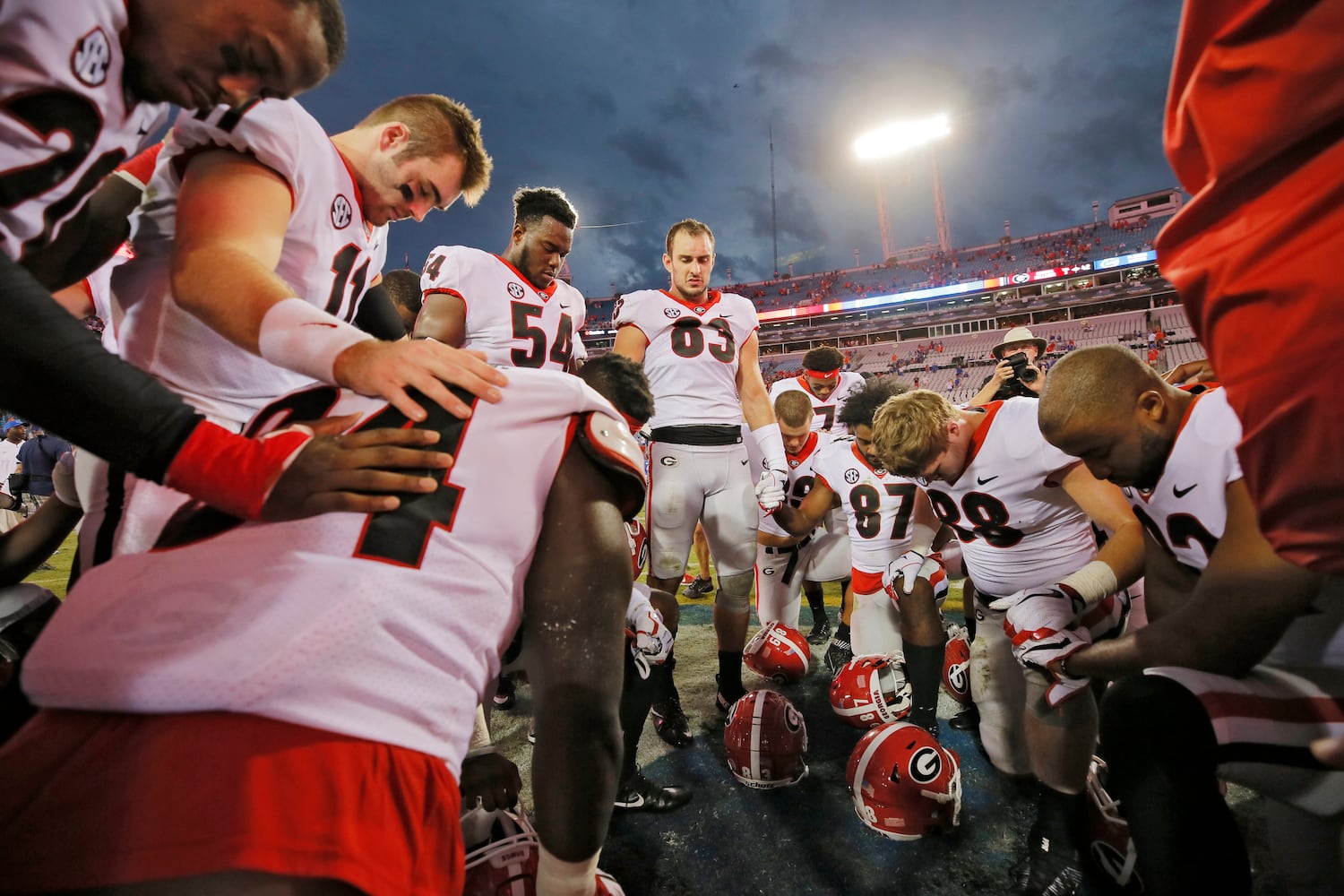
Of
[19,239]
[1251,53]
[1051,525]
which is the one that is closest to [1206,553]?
[1051,525]

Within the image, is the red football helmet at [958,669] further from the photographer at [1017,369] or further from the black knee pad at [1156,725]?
the photographer at [1017,369]

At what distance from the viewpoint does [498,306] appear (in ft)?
11.8

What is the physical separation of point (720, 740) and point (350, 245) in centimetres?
289

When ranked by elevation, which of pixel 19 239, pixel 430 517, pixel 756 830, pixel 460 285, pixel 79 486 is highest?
pixel 460 285

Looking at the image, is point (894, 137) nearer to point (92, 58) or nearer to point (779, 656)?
point (779, 656)

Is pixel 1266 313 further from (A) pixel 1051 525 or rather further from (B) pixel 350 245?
(A) pixel 1051 525

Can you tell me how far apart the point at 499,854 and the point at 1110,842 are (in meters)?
2.06

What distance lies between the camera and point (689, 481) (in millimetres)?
3814

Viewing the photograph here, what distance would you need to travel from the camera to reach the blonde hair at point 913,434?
2.91m

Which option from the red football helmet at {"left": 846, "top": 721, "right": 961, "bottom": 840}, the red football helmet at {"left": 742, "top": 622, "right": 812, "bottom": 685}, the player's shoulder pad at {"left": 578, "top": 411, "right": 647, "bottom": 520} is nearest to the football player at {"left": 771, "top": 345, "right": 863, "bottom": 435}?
the red football helmet at {"left": 742, "top": 622, "right": 812, "bottom": 685}

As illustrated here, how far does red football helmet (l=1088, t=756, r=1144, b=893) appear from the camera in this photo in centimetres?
206

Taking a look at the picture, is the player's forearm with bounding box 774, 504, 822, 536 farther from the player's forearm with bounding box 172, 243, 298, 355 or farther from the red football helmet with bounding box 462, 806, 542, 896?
the player's forearm with bounding box 172, 243, 298, 355

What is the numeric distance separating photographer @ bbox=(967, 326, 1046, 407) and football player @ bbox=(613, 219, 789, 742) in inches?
107

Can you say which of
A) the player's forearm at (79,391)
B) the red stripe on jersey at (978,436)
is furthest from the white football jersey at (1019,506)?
the player's forearm at (79,391)
